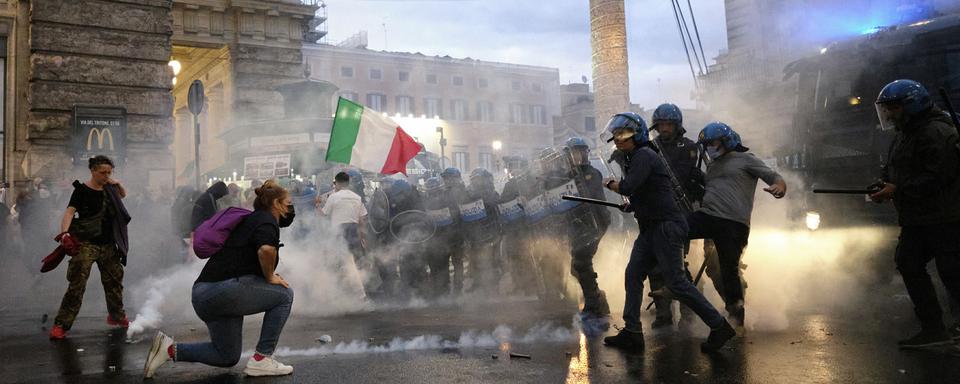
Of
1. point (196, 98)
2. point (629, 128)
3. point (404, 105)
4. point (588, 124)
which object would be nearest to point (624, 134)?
point (629, 128)

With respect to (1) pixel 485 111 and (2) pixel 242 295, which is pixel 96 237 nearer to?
(2) pixel 242 295

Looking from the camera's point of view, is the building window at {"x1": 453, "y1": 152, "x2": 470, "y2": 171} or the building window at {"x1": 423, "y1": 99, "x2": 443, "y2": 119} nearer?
the building window at {"x1": 453, "y1": 152, "x2": 470, "y2": 171}

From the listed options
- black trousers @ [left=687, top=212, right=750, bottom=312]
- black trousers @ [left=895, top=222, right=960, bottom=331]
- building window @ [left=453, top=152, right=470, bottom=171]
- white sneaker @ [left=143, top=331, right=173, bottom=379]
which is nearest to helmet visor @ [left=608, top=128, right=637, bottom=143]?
black trousers @ [left=687, top=212, right=750, bottom=312]

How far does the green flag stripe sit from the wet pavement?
20.0 feet

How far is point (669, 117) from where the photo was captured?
6.23 meters

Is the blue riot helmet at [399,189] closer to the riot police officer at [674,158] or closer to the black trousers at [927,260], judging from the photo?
the riot police officer at [674,158]

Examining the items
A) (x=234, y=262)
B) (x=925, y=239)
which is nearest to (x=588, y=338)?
(x=925, y=239)

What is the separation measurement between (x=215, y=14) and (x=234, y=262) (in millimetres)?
17906

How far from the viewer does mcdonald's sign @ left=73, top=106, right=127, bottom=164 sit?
14.1 meters

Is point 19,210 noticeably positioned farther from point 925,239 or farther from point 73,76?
point 925,239

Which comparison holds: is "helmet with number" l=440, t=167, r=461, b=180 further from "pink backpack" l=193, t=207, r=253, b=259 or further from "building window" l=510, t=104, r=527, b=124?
"building window" l=510, t=104, r=527, b=124

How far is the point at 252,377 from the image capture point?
14.2ft

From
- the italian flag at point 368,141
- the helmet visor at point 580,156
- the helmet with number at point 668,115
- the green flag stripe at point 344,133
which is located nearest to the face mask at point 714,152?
the helmet with number at point 668,115

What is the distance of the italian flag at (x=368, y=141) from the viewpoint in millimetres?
12648
